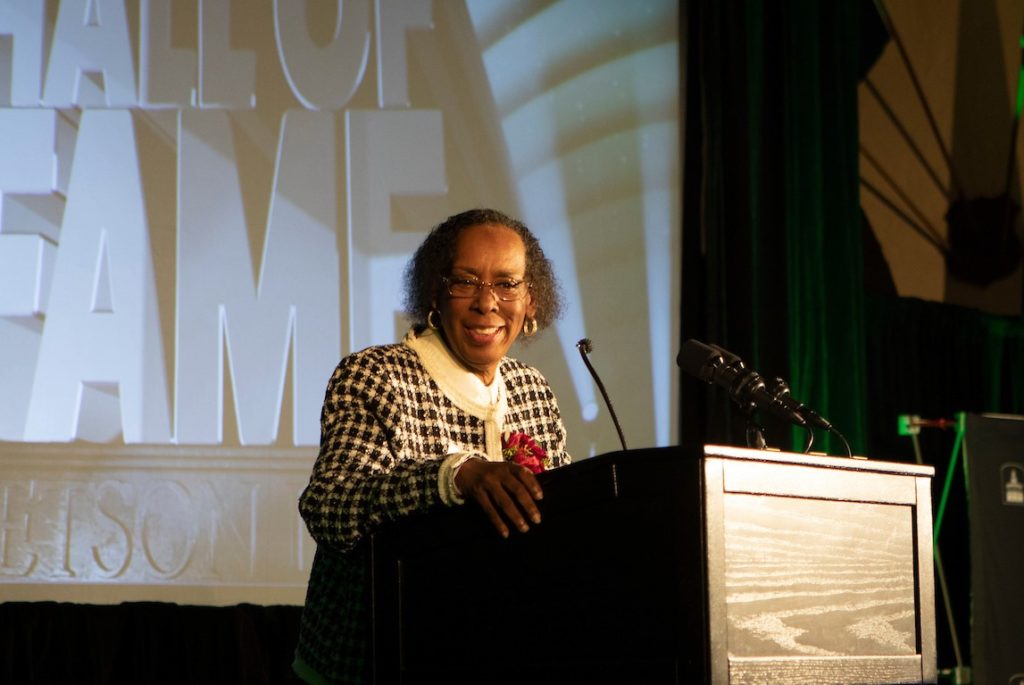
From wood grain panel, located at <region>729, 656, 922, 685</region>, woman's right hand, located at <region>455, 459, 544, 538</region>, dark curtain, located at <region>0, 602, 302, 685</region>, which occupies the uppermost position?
woman's right hand, located at <region>455, 459, 544, 538</region>

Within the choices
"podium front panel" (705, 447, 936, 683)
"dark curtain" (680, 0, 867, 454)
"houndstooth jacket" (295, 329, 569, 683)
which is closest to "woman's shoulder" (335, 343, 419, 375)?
"houndstooth jacket" (295, 329, 569, 683)

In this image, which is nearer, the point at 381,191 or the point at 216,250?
the point at 216,250

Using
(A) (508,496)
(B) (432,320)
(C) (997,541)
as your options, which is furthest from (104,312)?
(C) (997,541)

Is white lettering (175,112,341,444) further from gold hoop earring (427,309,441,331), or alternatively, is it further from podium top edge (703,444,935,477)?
podium top edge (703,444,935,477)

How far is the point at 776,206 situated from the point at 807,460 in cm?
340

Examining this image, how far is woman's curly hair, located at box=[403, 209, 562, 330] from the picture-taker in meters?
2.24

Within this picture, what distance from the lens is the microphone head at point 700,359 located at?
76.8 inches

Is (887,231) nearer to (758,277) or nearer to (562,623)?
(758,277)

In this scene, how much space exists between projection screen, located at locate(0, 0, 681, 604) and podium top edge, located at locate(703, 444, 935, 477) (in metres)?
2.25

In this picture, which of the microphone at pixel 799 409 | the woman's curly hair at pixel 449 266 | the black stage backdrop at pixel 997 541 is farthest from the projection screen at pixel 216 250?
the microphone at pixel 799 409

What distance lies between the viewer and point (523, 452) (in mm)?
2150

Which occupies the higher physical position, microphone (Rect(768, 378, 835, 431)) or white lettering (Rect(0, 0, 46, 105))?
→ white lettering (Rect(0, 0, 46, 105))

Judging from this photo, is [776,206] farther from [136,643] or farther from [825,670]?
[825,670]

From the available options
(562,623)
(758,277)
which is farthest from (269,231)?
(562,623)
